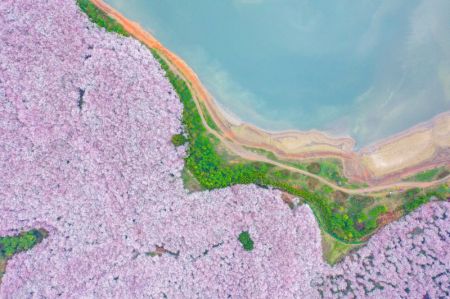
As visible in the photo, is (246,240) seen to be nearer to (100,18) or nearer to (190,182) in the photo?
(190,182)

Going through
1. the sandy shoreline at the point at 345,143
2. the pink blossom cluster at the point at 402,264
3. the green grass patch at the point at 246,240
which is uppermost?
the sandy shoreline at the point at 345,143

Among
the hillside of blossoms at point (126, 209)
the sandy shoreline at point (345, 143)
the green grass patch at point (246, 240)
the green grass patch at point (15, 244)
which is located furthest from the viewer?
the sandy shoreline at point (345, 143)

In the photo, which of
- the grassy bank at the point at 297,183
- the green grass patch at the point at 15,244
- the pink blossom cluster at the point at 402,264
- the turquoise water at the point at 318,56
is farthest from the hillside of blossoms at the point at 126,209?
the turquoise water at the point at 318,56

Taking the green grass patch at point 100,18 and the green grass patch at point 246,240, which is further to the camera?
the green grass patch at point 100,18

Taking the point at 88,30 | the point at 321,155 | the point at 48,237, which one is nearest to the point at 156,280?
the point at 48,237

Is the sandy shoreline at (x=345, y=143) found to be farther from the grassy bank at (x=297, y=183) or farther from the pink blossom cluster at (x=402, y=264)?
the pink blossom cluster at (x=402, y=264)

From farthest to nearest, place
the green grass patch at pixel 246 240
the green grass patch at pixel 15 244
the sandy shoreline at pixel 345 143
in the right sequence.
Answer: the sandy shoreline at pixel 345 143 → the green grass patch at pixel 15 244 → the green grass patch at pixel 246 240

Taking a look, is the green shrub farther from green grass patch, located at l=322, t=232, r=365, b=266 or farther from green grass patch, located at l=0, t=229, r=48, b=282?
green grass patch, located at l=322, t=232, r=365, b=266

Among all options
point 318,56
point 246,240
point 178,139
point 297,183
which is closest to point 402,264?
point 297,183
